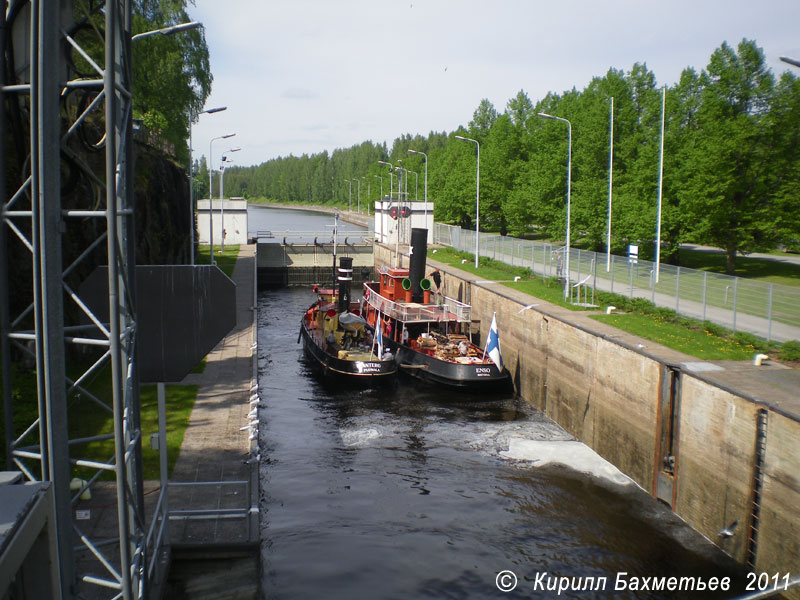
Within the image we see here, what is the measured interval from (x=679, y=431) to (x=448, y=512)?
19.1 ft

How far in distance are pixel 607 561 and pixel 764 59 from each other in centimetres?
2718

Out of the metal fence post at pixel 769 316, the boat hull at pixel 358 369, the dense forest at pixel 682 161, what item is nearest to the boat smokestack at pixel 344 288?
the boat hull at pixel 358 369

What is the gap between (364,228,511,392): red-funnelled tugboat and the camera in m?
26.8

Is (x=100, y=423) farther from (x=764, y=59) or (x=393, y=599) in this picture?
(x=764, y=59)

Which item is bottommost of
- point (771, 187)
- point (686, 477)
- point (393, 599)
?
point (393, 599)

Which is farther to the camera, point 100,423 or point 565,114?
point 565,114

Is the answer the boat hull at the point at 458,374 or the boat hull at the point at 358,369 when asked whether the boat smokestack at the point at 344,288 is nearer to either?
the boat hull at the point at 358,369

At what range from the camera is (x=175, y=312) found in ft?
33.0

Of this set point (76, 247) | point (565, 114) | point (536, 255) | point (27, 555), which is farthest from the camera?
point (565, 114)

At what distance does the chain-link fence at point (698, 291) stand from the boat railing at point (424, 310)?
15.5 ft

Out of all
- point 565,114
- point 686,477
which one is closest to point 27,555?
point 686,477

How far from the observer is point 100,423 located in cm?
1694

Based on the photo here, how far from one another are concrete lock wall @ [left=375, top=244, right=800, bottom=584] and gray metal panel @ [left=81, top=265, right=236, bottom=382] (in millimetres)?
10678

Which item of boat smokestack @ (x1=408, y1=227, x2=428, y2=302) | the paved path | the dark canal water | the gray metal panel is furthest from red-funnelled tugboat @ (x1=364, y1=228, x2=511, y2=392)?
the gray metal panel
